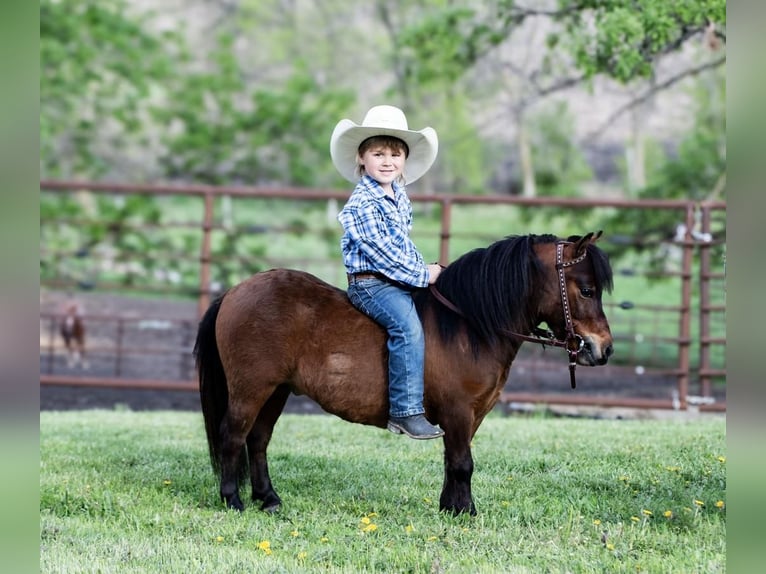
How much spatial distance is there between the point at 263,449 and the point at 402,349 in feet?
3.35

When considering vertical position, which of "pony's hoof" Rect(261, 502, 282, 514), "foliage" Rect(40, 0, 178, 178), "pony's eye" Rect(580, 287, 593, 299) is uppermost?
"foliage" Rect(40, 0, 178, 178)

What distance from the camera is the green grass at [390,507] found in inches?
150

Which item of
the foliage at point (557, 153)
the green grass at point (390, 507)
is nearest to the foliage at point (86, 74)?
the foliage at point (557, 153)

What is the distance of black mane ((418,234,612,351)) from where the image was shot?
441cm

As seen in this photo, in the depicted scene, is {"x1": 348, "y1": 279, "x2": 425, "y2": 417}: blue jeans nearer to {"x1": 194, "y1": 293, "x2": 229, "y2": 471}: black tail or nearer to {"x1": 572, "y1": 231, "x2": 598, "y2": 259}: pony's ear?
{"x1": 572, "y1": 231, "x2": 598, "y2": 259}: pony's ear

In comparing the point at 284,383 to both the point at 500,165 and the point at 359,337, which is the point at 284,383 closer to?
the point at 359,337

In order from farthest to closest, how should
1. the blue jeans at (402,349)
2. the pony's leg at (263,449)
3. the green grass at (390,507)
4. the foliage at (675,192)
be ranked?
the foliage at (675,192)
the pony's leg at (263,449)
the blue jeans at (402,349)
the green grass at (390,507)

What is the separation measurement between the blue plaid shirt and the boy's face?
0.04m

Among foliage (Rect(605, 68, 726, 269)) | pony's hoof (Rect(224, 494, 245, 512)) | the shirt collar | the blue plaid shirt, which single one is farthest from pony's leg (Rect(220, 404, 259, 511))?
foliage (Rect(605, 68, 726, 269))

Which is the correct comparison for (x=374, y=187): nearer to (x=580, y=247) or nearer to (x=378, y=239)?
(x=378, y=239)

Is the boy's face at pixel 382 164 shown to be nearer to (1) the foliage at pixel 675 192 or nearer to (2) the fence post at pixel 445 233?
(2) the fence post at pixel 445 233

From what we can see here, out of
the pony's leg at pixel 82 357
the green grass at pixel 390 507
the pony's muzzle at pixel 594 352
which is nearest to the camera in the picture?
the green grass at pixel 390 507

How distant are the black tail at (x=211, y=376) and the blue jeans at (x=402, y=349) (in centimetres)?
93
